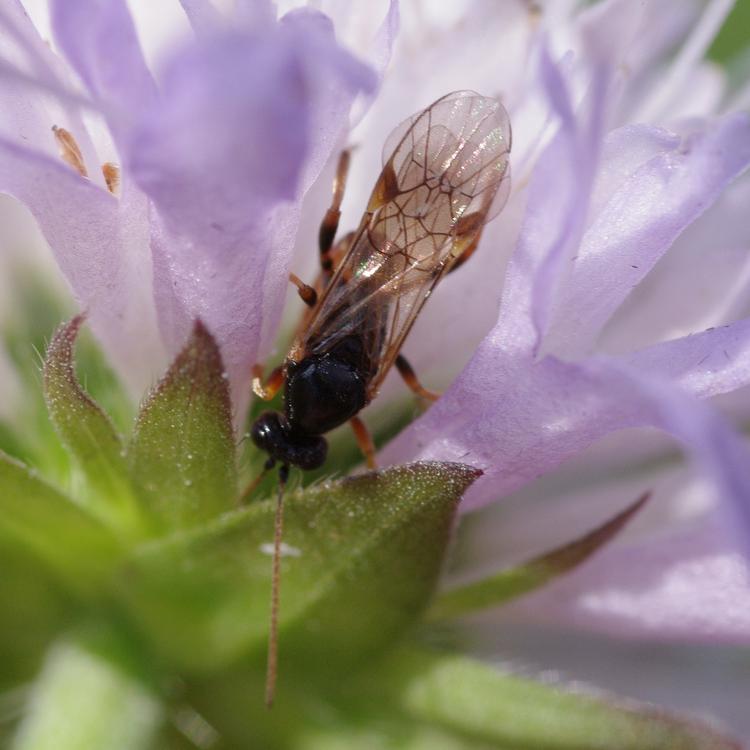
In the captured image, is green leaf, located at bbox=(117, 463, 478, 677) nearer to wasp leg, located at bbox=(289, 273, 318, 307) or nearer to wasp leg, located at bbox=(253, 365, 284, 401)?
wasp leg, located at bbox=(253, 365, 284, 401)

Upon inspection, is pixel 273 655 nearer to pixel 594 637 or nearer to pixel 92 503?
pixel 92 503

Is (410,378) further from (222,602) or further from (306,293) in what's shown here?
(222,602)

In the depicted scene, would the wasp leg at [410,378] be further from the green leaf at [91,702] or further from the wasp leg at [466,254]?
the green leaf at [91,702]

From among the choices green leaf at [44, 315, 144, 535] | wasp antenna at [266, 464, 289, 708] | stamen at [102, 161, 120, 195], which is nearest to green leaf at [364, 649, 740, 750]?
wasp antenna at [266, 464, 289, 708]

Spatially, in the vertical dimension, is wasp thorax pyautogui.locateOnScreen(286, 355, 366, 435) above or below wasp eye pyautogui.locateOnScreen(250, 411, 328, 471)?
above

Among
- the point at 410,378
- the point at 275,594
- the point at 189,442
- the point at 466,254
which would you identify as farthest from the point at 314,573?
the point at 466,254

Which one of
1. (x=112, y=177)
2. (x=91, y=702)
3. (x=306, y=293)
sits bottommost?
(x=91, y=702)

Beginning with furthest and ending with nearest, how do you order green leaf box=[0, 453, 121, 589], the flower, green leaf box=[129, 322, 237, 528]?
green leaf box=[0, 453, 121, 589] < green leaf box=[129, 322, 237, 528] < the flower
